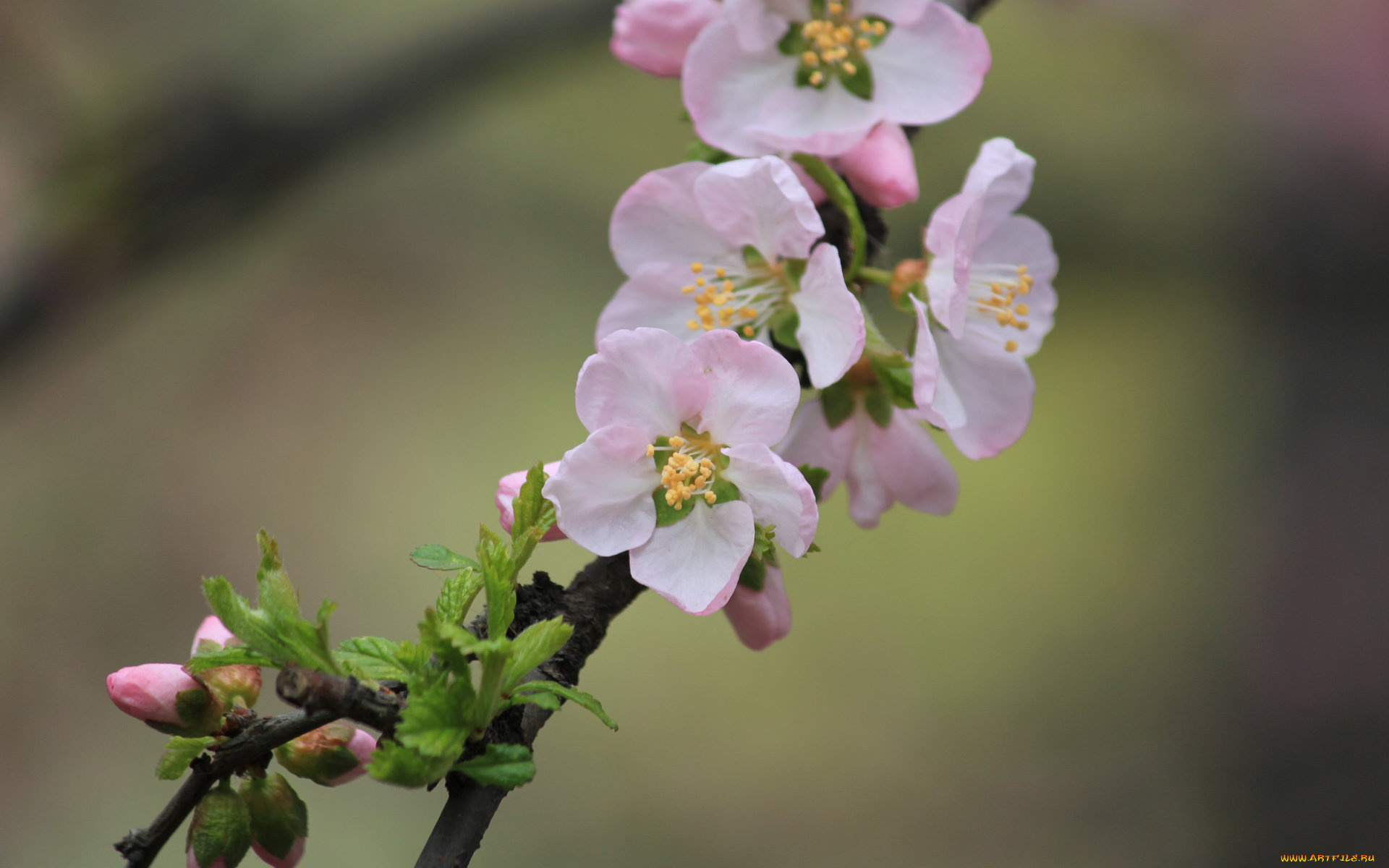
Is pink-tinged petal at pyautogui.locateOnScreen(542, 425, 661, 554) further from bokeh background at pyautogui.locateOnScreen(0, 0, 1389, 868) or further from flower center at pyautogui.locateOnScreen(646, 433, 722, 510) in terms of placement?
bokeh background at pyautogui.locateOnScreen(0, 0, 1389, 868)

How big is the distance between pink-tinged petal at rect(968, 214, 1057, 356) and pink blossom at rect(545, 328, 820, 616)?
0.85 ft

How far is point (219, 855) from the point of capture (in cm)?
46

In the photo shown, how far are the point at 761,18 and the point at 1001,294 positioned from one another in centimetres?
25

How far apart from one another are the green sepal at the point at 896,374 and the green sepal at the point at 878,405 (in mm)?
73

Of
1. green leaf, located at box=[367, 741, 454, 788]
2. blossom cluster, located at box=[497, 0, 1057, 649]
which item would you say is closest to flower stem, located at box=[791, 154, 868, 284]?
blossom cluster, located at box=[497, 0, 1057, 649]

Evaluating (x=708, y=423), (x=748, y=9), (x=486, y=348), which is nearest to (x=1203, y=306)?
(x=486, y=348)

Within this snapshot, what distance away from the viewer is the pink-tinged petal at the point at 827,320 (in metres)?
0.49

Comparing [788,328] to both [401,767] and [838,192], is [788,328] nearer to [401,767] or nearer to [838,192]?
[838,192]

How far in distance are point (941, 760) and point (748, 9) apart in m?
1.92

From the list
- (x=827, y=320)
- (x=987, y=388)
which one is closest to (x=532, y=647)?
(x=827, y=320)

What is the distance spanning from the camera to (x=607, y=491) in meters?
0.48

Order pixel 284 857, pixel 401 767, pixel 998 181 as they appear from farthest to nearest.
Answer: pixel 998 181 < pixel 284 857 < pixel 401 767

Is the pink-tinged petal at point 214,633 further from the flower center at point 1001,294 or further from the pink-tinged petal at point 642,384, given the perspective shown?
the flower center at point 1001,294

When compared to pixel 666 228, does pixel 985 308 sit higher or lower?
lower
